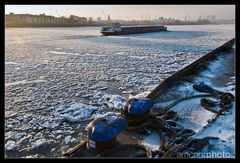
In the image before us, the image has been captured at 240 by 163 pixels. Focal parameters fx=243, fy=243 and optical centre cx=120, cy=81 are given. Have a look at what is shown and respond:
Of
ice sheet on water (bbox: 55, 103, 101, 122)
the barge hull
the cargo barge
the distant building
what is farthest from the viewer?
the distant building

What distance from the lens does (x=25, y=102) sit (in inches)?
233

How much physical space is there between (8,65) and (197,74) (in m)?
8.10

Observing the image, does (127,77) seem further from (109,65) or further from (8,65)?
(8,65)

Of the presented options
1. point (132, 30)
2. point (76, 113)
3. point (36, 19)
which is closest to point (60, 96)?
point (76, 113)

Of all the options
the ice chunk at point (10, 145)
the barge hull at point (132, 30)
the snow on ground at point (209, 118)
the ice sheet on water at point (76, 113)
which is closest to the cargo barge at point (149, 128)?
the snow on ground at point (209, 118)

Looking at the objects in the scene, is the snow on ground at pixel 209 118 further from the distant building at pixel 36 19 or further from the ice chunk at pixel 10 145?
the distant building at pixel 36 19

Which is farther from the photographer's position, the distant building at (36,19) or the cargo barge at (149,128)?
the distant building at (36,19)

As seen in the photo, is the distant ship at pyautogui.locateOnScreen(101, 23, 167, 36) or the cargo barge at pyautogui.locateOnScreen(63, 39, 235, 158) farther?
the distant ship at pyautogui.locateOnScreen(101, 23, 167, 36)

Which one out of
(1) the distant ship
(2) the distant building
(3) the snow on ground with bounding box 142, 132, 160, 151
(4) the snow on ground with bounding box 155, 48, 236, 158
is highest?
(2) the distant building

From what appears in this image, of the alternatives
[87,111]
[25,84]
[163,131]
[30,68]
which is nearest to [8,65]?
[30,68]

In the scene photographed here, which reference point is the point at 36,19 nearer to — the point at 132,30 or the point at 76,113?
the point at 132,30

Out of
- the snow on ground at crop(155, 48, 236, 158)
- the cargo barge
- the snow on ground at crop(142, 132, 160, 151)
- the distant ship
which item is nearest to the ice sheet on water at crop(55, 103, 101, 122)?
the cargo barge

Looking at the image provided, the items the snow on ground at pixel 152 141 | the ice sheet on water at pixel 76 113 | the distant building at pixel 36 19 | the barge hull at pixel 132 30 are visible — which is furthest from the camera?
the distant building at pixel 36 19

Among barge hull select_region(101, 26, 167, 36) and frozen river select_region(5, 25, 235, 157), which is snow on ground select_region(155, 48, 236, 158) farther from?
barge hull select_region(101, 26, 167, 36)
